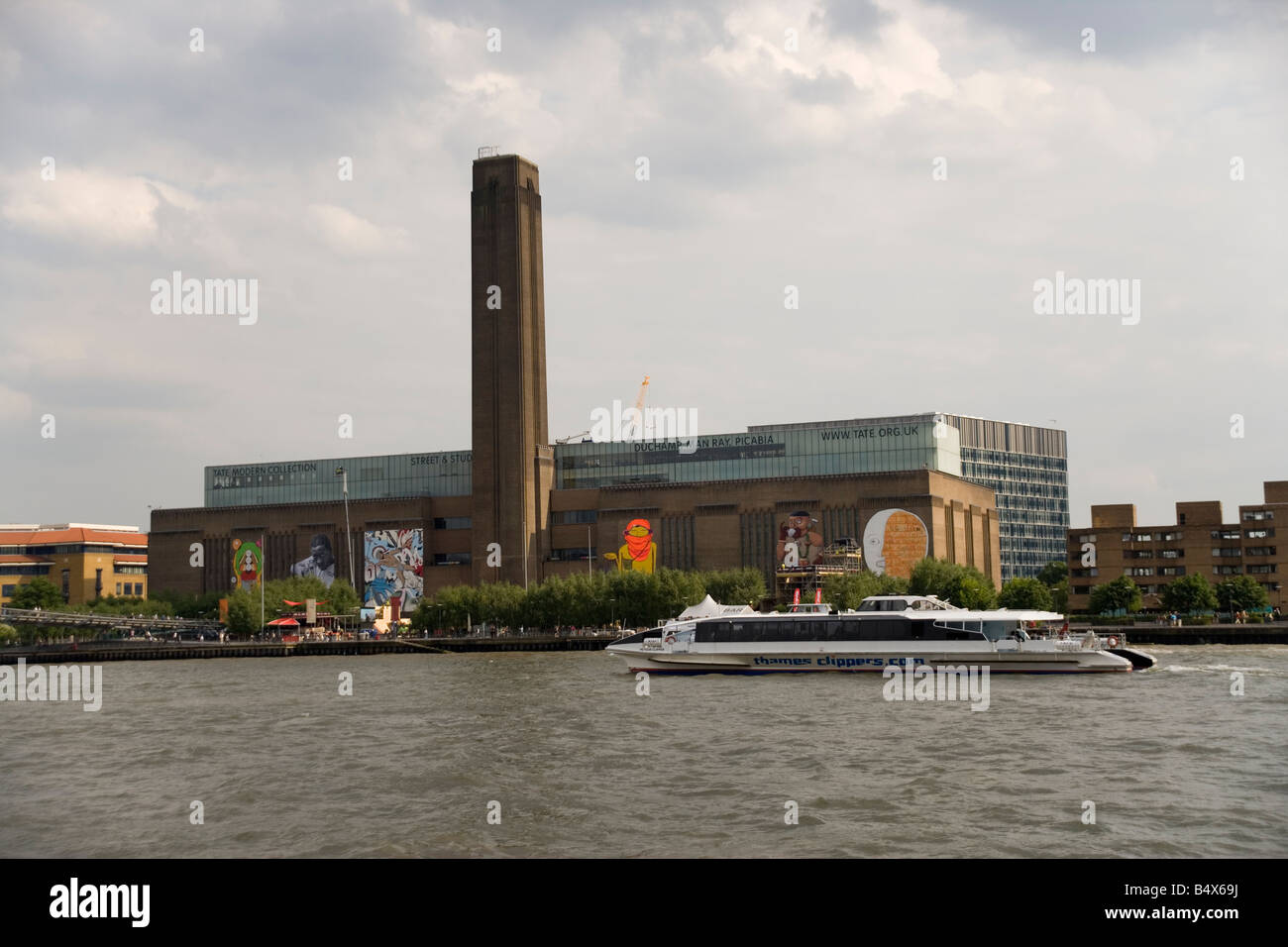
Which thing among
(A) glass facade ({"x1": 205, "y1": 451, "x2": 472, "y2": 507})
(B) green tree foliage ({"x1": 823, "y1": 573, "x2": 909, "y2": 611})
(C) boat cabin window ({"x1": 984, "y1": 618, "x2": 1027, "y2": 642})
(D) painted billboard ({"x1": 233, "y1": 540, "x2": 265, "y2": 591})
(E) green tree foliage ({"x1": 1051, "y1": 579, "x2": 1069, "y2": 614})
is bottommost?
(E) green tree foliage ({"x1": 1051, "y1": 579, "x2": 1069, "y2": 614})

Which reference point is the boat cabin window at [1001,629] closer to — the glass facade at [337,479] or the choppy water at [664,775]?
the choppy water at [664,775]

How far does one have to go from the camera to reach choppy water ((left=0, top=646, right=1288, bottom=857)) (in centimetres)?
2175

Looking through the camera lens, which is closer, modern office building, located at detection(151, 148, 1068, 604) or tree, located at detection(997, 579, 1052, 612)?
tree, located at detection(997, 579, 1052, 612)

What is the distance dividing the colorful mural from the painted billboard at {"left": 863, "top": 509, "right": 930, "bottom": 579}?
24.6m

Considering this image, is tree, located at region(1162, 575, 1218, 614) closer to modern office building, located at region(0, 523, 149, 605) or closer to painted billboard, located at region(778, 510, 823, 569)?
painted billboard, located at region(778, 510, 823, 569)

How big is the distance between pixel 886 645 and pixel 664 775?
3834 centimetres

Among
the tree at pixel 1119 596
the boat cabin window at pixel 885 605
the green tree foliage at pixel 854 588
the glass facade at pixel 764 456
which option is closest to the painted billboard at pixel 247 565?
the glass facade at pixel 764 456

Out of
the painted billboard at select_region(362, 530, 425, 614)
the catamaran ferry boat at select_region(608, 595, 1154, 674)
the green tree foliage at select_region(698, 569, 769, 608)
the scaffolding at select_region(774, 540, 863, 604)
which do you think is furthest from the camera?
the painted billboard at select_region(362, 530, 425, 614)

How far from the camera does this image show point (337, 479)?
160000 mm

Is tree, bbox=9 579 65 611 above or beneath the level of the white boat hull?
above

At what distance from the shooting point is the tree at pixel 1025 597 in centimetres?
12400

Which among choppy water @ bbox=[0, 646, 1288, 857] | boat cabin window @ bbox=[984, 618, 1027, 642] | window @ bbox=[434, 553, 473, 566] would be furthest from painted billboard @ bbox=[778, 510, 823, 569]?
choppy water @ bbox=[0, 646, 1288, 857]

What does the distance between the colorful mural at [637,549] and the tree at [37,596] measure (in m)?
80.6
